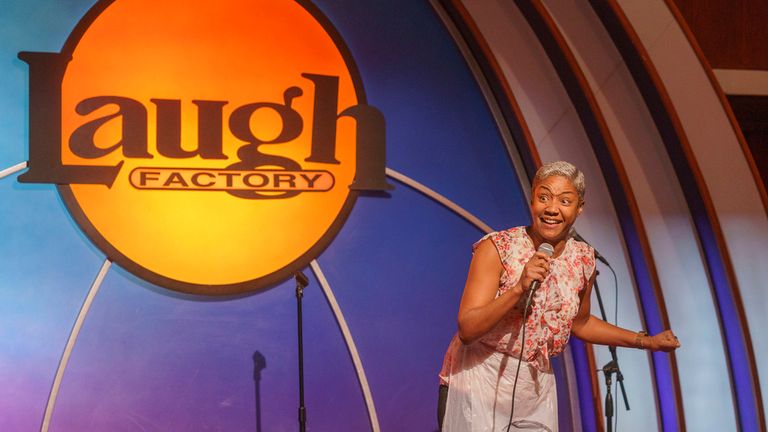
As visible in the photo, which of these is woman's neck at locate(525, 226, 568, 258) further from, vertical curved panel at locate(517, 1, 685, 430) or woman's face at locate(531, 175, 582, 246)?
vertical curved panel at locate(517, 1, 685, 430)

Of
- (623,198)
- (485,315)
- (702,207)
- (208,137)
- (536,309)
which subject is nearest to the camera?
(485,315)

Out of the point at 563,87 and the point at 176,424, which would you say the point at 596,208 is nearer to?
the point at 563,87

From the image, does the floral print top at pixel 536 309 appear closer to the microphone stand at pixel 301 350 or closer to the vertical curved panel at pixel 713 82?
the microphone stand at pixel 301 350

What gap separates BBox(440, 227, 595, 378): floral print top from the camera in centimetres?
281

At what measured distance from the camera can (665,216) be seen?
16.8 ft

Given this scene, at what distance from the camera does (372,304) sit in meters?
4.98

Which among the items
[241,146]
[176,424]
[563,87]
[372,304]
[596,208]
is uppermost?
[563,87]

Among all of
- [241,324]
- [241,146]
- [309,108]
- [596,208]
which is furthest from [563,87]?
[241,324]

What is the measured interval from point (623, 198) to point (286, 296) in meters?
2.14

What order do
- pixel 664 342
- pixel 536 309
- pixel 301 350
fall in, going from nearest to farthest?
pixel 536 309 < pixel 664 342 < pixel 301 350

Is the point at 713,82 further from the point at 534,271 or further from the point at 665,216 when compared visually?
the point at 534,271

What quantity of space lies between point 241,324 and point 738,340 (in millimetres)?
2940

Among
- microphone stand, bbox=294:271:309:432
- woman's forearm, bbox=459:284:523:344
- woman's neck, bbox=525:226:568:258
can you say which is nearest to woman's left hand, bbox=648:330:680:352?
woman's neck, bbox=525:226:568:258

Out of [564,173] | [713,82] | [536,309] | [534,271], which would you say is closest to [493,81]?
[713,82]
